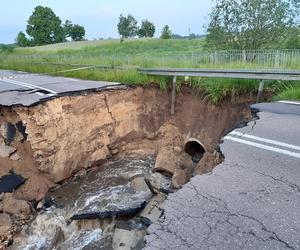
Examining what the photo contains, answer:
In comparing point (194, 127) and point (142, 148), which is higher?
point (194, 127)

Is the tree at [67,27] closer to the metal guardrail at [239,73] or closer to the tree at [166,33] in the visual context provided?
the tree at [166,33]

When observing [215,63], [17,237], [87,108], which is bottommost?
[17,237]

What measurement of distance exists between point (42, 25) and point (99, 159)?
7732 centimetres

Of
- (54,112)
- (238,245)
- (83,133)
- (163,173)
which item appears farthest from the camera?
(83,133)

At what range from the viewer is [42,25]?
80.2 meters

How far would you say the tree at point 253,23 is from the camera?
18.7 metres

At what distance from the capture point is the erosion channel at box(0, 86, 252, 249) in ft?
26.5

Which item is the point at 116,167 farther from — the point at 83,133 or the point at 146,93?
the point at 146,93

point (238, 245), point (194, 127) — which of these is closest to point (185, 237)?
point (238, 245)

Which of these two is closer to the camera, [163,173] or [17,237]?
[17,237]

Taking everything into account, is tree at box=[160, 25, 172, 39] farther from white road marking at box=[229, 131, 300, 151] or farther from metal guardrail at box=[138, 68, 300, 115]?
white road marking at box=[229, 131, 300, 151]

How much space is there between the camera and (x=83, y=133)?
37.4 feet

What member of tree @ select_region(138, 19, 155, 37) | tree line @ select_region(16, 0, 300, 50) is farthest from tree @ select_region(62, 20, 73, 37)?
tree line @ select_region(16, 0, 300, 50)

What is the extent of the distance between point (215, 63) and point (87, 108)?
5719 millimetres
